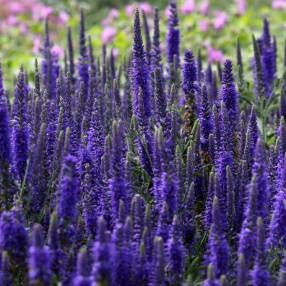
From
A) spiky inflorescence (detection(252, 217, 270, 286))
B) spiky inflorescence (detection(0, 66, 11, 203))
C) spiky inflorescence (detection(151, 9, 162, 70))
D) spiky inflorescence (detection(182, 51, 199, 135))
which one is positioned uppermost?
spiky inflorescence (detection(151, 9, 162, 70))

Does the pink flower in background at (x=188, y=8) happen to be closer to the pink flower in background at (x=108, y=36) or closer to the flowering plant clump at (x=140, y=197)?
the pink flower in background at (x=108, y=36)

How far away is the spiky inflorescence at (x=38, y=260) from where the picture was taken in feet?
7.74

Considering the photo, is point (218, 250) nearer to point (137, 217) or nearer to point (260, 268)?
point (260, 268)

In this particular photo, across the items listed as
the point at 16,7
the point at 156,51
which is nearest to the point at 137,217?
the point at 156,51

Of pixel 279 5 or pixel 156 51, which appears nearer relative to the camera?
pixel 156 51

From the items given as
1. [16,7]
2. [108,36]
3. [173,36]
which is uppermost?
[16,7]

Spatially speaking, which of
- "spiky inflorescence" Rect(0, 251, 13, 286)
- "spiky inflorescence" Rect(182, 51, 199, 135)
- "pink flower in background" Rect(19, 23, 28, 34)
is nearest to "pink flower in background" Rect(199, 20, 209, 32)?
"pink flower in background" Rect(19, 23, 28, 34)

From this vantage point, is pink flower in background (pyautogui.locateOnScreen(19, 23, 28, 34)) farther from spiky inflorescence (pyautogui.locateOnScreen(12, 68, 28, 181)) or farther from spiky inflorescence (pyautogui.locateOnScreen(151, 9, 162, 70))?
spiky inflorescence (pyautogui.locateOnScreen(12, 68, 28, 181))

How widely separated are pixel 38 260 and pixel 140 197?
546mm

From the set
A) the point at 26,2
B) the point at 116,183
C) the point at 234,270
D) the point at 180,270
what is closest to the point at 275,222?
the point at 234,270

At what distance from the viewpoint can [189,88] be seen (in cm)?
414

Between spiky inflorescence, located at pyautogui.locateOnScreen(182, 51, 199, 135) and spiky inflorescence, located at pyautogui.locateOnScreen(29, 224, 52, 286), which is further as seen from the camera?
spiky inflorescence, located at pyautogui.locateOnScreen(182, 51, 199, 135)

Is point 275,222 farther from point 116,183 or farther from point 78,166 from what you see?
point 78,166

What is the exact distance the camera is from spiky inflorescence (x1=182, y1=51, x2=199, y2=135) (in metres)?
4.05
